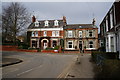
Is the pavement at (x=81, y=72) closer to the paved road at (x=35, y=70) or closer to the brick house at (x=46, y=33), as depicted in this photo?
the paved road at (x=35, y=70)

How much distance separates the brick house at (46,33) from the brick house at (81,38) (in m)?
2.49

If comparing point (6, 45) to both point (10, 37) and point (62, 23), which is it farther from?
point (62, 23)

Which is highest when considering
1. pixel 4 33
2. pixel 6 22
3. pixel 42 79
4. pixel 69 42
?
pixel 6 22

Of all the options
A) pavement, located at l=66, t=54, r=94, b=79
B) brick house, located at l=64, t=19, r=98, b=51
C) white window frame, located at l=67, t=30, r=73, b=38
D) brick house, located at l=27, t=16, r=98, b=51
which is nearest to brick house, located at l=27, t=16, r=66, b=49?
brick house, located at l=27, t=16, r=98, b=51

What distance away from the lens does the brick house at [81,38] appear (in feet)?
115

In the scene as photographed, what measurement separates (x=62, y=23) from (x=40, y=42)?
30.0ft

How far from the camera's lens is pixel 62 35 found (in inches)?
1455

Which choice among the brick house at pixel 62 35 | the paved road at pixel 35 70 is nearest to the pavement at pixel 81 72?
the paved road at pixel 35 70

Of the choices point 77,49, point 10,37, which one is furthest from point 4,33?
point 77,49

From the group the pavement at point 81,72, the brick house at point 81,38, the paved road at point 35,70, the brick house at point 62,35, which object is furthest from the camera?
the brick house at point 62,35

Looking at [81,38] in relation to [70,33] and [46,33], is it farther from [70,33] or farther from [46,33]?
[46,33]

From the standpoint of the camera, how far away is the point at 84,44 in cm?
3538

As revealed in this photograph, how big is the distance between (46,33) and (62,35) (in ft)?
16.6

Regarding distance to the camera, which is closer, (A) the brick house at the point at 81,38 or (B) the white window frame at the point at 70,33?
(A) the brick house at the point at 81,38
